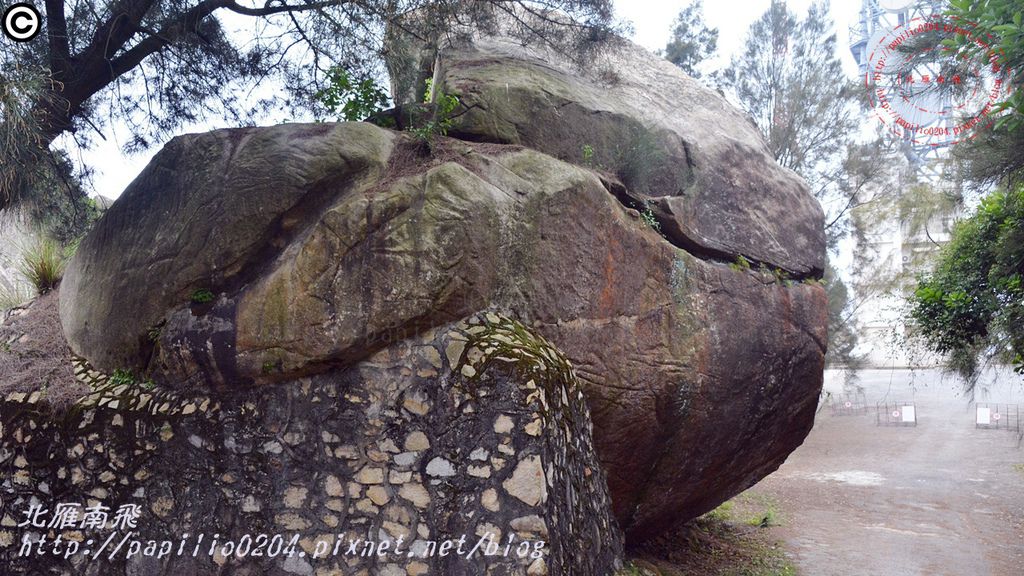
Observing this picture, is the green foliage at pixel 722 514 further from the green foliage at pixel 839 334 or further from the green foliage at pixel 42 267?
the green foliage at pixel 42 267

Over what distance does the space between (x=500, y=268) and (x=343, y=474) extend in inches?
59.7

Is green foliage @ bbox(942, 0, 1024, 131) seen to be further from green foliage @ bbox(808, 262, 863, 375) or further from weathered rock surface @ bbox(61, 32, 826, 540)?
green foliage @ bbox(808, 262, 863, 375)

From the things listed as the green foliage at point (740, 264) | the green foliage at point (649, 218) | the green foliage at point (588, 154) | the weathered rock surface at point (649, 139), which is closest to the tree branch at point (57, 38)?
the weathered rock surface at point (649, 139)

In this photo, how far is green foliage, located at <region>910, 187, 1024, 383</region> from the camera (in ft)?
24.1

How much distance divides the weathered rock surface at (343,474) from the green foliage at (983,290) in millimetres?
5418

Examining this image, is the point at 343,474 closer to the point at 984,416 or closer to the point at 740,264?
the point at 740,264

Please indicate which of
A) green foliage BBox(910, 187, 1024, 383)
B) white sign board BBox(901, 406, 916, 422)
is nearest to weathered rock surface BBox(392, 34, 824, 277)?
green foliage BBox(910, 187, 1024, 383)

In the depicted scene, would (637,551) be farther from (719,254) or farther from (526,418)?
(526,418)

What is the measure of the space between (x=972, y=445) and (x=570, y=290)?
16.1 metres

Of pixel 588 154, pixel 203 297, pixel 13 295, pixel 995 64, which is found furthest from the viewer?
pixel 13 295

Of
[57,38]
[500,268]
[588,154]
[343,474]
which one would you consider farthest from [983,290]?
[57,38]

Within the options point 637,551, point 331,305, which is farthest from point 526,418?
point 637,551

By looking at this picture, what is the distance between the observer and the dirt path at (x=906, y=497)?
809 centimetres

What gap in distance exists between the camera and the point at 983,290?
8.16 meters
